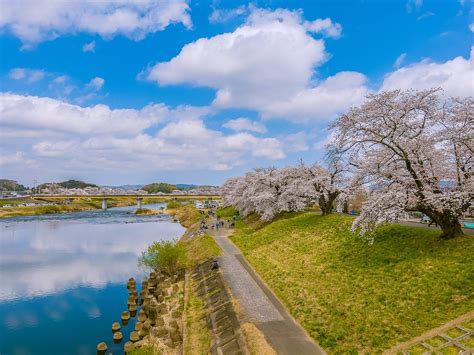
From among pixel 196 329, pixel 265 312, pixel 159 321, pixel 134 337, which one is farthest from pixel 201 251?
pixel 265 312

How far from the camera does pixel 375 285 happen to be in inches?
741

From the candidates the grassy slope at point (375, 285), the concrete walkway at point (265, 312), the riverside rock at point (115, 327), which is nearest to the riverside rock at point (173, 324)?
the concrete walkway at point (265, 312)

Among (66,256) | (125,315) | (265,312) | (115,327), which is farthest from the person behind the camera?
(66,256)

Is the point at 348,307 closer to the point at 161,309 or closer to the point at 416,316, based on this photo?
the point at 416,316

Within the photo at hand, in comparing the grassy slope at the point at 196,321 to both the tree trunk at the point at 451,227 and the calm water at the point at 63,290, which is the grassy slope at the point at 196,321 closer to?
the calm water at the point at 63,290

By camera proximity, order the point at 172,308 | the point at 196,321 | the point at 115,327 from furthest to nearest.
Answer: the point at 172,308, the point at 115,327, the point at 196,321

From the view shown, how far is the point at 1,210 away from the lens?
11156 centimetres

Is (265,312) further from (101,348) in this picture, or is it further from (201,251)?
(201,251)

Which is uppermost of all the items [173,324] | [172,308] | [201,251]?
[201,251]

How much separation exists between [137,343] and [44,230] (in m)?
65.9

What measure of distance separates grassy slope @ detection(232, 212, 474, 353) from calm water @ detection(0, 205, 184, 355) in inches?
489

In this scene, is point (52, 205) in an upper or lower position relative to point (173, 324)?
upper

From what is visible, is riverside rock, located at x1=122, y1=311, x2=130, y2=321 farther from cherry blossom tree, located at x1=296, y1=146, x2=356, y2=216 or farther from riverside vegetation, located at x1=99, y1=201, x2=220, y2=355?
cherry blossom tree, located at x1=296, y1=146, x2=356, y2=216

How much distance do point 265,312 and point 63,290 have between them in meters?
23.1
